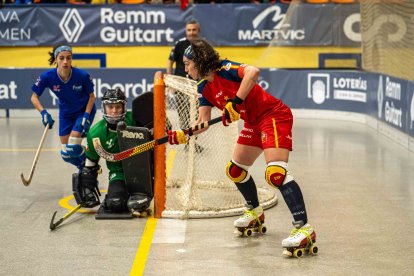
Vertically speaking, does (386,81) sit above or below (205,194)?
above

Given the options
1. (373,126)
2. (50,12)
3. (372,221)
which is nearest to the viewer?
(372,221)

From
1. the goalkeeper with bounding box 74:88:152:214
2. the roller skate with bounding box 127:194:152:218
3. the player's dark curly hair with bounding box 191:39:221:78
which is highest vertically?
the player's dark curly hair with bounding box 191:39:221:78

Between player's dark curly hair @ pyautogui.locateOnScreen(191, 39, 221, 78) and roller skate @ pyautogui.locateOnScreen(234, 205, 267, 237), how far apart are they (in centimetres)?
149

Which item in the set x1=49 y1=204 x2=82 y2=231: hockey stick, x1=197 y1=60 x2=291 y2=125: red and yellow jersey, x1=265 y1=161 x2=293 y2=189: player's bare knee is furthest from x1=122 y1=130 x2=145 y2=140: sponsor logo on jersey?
x1=265 y1=161 x2=293 y2=189: player's bare knee

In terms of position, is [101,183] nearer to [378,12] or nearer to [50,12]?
[378,12]

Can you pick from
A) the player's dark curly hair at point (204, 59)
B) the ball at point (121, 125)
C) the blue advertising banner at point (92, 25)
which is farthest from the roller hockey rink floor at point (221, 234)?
the blue advertising banner at point (92, 25)

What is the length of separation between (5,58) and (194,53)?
14.1 meters

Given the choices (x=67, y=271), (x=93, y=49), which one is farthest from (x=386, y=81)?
(x=67, y=271)

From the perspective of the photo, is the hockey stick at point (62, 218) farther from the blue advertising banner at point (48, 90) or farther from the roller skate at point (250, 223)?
the blue advertising banner at point (48, 90)

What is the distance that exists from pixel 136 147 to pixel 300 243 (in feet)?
6.03

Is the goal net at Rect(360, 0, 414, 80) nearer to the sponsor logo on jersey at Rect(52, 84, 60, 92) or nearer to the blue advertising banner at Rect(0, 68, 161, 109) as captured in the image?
the blue advertising banner at Rect(0, 68, 161, 109)

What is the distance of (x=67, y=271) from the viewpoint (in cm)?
636

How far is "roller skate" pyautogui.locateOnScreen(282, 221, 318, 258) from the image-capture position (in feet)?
21.9

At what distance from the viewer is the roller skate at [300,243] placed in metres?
6.66
